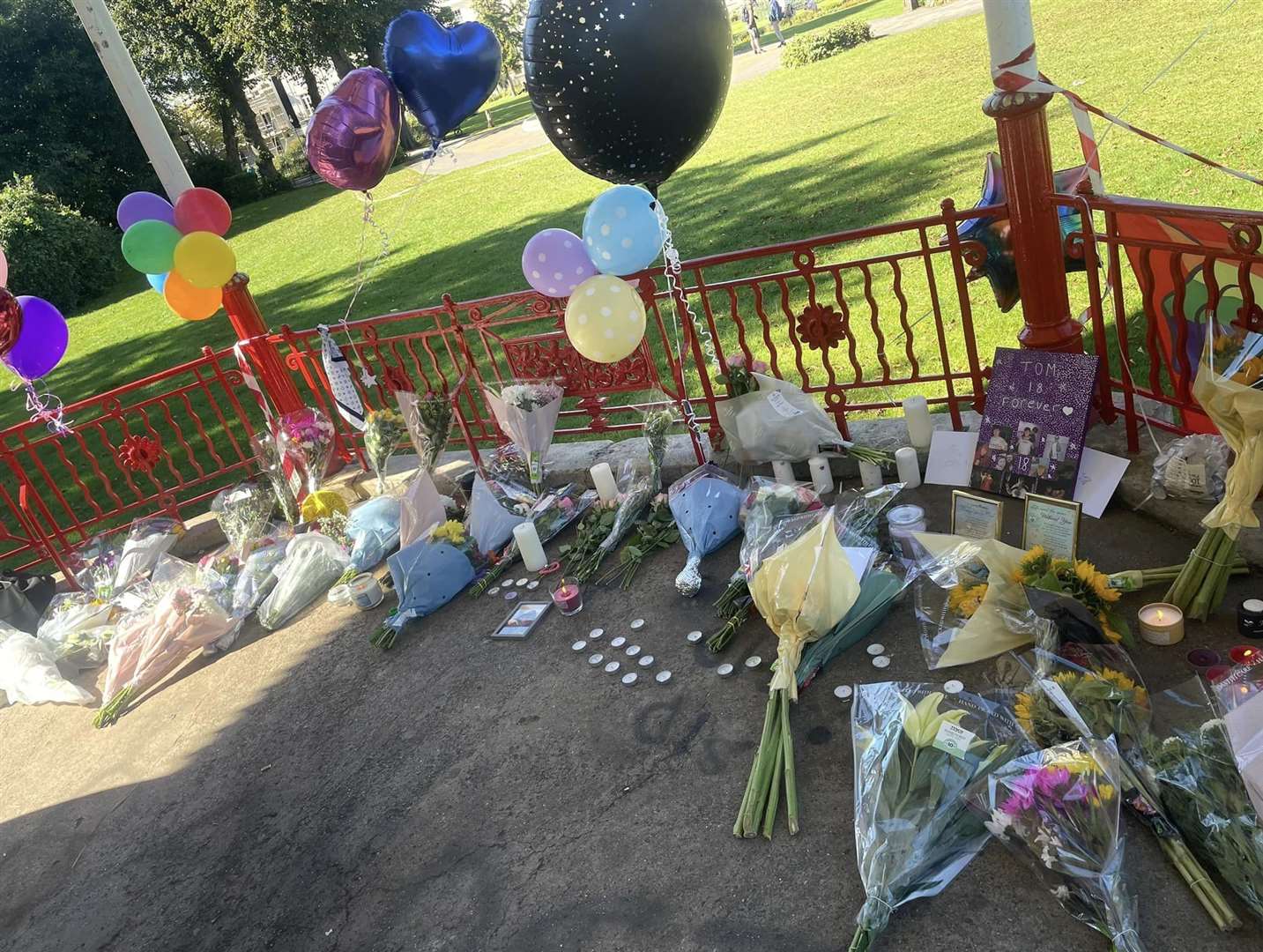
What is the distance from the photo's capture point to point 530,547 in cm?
499

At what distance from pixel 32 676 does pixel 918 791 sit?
5.13 m

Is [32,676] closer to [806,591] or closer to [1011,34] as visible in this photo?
[806,591]

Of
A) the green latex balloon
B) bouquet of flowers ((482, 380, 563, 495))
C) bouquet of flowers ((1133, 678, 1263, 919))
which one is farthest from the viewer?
the green latex balloon

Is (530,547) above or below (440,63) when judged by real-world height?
below

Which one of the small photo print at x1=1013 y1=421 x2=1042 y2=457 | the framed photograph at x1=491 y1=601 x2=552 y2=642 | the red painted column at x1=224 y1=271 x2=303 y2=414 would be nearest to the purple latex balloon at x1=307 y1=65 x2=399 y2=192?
the red painted column at x1=224 y1=271 x2=303 y2=414

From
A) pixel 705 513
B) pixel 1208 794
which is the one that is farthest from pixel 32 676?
pixel 1208 794

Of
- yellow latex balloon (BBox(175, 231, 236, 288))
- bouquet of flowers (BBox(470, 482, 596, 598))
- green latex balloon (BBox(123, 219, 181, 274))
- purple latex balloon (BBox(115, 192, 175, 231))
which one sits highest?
purple latex balloon (BBox(115, 192, 175, 231))

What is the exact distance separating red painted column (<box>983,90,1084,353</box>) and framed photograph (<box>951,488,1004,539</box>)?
2.97ft

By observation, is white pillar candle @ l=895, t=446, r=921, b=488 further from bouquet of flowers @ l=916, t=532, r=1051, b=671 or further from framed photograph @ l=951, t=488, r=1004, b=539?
bouquet of flowers @ l=916, t=532, r=1051, b=671

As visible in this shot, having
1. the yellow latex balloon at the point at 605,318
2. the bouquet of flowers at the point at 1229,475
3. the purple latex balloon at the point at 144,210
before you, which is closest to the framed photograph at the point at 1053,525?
the bouquet of flowers at the point at 1229,475

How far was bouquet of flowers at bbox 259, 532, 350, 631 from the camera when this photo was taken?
5.36 meters

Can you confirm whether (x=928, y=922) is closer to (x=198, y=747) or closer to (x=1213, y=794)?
(x=1213, y=794)

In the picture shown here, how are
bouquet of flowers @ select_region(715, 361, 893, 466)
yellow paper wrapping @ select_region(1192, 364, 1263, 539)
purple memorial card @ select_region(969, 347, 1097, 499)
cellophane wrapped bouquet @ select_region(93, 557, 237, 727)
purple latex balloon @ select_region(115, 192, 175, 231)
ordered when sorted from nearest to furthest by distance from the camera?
yellow paper wrapping @ select_region(1192, 364, 1263, 539)
purple memorial card @ select_region(969, 347, 1097, 499)
bouquet of flowers @ select_region(715, 361, 893, 466)
cellophane wrapped bouquet @ select_region(93, 557, 237, 727)
purple latex balloon @ select_region(115, 192, 175, 231)

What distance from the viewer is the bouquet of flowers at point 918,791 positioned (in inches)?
103
